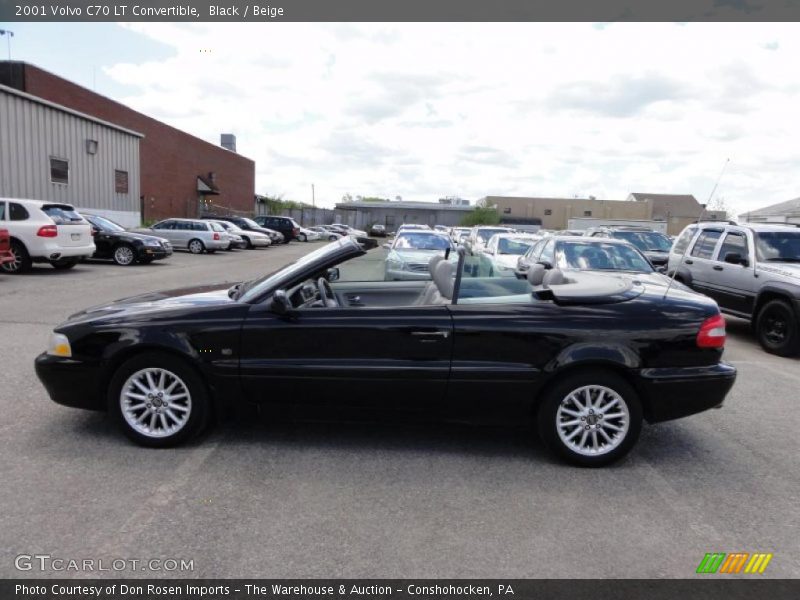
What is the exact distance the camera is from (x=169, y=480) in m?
3.72

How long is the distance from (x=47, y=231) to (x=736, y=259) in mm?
13647

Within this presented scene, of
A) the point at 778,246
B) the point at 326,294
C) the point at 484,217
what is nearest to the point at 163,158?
the point at 778,246

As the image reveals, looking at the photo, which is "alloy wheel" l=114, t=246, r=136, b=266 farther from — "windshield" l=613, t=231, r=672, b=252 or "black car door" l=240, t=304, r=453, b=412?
"black car door" l=240, t=304, r=453, b=412

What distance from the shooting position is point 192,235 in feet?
85.6

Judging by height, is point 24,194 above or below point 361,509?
above

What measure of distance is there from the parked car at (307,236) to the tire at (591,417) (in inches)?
1584

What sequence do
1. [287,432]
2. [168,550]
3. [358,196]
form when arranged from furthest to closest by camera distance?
[358,196]
[287,432]
[168,550]

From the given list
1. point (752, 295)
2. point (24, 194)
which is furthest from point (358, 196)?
point (752, 295)

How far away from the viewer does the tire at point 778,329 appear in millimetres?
8000

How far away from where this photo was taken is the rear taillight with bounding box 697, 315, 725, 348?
4.17 metres

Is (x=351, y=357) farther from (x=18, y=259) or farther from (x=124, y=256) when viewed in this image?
(x=124, y=256)

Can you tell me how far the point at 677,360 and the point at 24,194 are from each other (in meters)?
22.6
